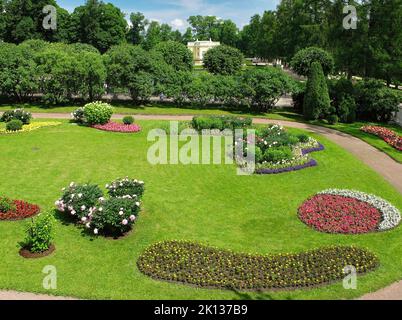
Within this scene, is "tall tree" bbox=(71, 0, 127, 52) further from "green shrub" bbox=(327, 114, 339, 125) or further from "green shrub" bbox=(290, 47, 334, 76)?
"green shrub" bbox=(327, 114, 339, 125)

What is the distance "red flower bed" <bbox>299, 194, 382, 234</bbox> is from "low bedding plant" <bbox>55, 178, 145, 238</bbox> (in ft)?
20.8

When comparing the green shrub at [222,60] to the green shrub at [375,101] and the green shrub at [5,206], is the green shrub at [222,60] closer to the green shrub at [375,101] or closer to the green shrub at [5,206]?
the green shrub at [375,101]

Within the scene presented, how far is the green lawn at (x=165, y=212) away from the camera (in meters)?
11.0

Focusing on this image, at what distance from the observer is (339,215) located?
49.9ft

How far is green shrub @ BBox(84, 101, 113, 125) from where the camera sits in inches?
1090

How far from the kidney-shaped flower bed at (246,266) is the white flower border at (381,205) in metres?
2.64

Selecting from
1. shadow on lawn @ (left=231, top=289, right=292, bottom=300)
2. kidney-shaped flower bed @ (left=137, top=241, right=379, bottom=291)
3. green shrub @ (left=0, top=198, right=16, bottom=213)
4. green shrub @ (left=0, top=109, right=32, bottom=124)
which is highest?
green shrub @ (left=0, top=109, right=32, bottom=124)

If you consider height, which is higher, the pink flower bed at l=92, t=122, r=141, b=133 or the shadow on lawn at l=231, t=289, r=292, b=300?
the pink flower bed at l=92, t=122, r=141, b=133

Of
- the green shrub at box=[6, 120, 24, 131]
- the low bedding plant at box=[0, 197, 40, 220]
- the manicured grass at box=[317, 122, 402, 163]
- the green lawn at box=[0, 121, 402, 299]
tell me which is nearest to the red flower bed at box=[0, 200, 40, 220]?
the low bedding plant at box=[0, 197, 40, 220]

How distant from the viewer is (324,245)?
13141mm

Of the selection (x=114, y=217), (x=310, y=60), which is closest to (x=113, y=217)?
(x=114, y=217)

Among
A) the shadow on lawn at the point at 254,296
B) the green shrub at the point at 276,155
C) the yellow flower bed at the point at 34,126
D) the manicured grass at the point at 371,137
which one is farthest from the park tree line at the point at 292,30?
the shadow on lawn at the point at 254,296
